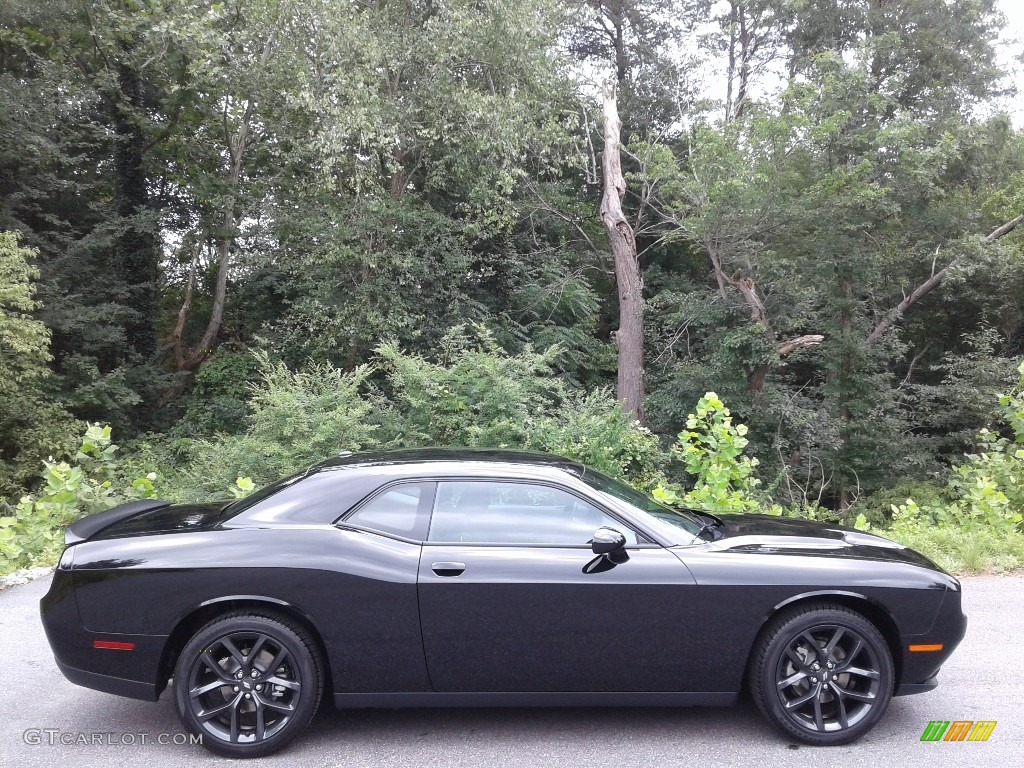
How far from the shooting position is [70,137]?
18.3 meters

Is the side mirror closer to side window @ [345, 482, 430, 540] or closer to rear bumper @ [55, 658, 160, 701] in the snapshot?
side window @ [345, 482, 430, 540]

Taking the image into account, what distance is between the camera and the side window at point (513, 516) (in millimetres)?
3875

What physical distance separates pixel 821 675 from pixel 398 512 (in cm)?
227

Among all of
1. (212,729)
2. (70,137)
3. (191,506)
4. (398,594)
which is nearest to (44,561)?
(191,506)

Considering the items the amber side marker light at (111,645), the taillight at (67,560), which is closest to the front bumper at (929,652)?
the amber side marker light at (111,645)

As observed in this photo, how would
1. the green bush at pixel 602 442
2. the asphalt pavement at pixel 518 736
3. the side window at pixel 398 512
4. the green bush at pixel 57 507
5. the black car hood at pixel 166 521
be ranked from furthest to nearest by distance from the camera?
the green bush at pixel 602 442, the green bush at pixel 57 507, the black car hood at pixel 166 521, the side window at pixel 398 512, the asphalt pavement at pixel 518 736

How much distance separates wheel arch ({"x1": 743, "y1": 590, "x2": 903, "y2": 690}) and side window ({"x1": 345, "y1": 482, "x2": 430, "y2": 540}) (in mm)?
1777

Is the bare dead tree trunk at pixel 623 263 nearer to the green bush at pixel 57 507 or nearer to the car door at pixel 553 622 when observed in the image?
the green bush at pixel 57 507

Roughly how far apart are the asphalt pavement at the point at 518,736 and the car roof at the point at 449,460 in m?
1.32

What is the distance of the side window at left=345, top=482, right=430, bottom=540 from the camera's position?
3.88 metres

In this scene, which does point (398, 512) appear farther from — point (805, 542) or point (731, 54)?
point (731, 54)

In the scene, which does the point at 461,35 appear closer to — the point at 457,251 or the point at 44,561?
the point at 457,251

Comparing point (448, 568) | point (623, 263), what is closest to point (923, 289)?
point (623, 263)

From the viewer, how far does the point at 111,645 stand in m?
3.66
